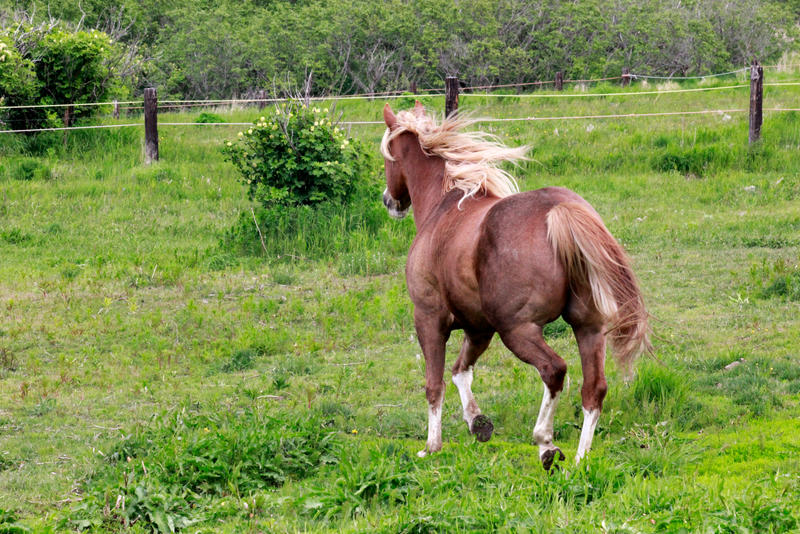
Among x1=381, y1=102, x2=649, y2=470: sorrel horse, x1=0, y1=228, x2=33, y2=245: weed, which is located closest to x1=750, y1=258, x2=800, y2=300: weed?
x1=381, y1=102, x2=649, y2=470: sorrel horse

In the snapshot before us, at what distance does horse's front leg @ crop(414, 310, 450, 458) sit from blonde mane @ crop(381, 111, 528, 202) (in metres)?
0.83

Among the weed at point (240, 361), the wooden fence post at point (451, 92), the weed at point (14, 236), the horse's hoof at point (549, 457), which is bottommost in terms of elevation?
the weed at point (240, 361)

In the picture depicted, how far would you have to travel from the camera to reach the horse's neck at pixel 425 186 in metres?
6.23

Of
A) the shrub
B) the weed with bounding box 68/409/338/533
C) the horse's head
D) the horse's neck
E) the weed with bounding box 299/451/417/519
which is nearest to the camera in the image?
the weed with bounding box 299/451/417/519

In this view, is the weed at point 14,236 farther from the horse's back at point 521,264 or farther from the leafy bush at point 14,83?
the horse's back at point 521,264

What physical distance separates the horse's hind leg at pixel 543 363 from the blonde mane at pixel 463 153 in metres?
1.13

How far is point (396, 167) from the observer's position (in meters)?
6.72

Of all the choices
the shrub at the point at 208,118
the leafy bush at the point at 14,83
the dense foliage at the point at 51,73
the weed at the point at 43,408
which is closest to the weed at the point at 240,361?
the weed at the point at 43,408

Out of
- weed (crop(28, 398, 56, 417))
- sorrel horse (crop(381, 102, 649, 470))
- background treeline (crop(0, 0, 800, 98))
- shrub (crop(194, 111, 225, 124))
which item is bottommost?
weed (crop(28, 398, 56, 417))

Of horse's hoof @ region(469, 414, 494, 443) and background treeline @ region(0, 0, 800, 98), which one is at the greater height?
background treeline @ region(0, 0, 800, 98)

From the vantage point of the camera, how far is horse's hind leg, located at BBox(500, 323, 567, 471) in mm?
4871

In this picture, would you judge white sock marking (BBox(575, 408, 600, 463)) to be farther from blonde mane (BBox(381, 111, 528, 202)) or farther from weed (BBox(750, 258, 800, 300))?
weed (BBox(750, 258, 800, 300))

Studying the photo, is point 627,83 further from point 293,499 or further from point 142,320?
point 293,499

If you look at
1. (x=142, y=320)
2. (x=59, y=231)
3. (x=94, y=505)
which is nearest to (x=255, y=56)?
(x=59, y=231)
